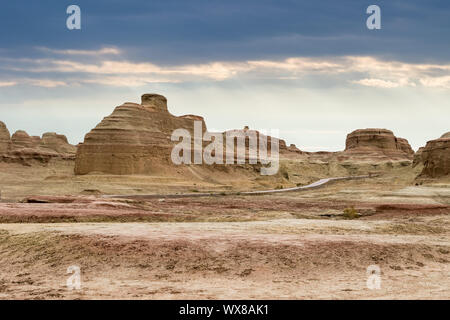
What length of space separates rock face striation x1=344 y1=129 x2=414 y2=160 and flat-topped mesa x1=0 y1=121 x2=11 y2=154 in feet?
325

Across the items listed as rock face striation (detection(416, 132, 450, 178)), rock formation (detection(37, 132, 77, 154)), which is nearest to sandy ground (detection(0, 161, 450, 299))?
rock face striation (detection(416, 132, 450, 178))

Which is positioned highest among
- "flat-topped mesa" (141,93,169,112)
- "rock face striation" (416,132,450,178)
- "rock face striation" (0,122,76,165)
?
"flat-topped mesa" (141,93,169,112)

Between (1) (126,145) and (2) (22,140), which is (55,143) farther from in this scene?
(1) (126,145)

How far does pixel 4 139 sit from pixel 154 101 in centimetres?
5415

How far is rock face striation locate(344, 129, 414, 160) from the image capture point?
14875cm

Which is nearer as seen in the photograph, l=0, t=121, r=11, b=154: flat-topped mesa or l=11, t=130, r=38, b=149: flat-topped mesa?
l=0, t=121, r=11, b=154: flat-topped mesa

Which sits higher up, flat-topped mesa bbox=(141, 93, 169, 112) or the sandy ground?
flat-topped mesa bbox=(141, 93, 169, 112)

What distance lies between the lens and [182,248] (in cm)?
1415

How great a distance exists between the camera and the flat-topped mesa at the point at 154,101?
87.7m

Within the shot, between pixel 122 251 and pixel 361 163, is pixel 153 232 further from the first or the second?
pixel 361 163

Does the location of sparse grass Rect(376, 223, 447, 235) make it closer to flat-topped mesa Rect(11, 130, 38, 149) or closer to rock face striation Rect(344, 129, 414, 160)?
rock face striation Rect(344, 129, 414, 160)

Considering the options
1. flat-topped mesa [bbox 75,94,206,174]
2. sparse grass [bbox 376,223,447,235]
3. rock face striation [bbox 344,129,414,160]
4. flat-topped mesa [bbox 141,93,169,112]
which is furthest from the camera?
rock face striation [bbox 344,129,414,160]
